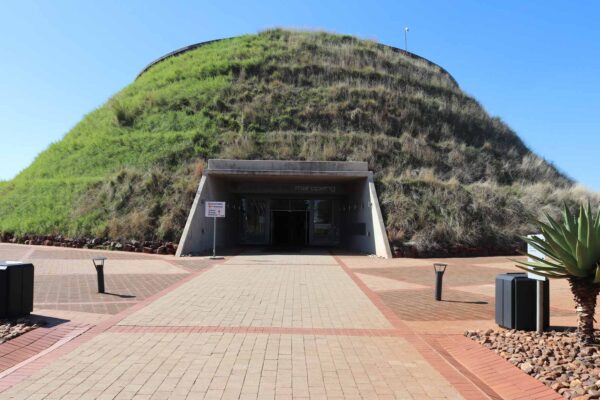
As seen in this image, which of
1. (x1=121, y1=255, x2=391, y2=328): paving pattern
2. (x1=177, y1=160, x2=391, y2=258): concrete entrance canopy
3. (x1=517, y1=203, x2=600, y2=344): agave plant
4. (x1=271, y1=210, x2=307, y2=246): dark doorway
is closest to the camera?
(x1=517, y1=203, x2=600, y2=344): agave plant

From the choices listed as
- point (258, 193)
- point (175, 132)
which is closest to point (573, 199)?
point (258, 193)

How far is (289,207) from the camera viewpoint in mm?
30000

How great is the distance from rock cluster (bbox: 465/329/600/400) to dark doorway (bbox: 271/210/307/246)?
23791mm

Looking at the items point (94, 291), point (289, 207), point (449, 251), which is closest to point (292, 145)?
point (289, 207)

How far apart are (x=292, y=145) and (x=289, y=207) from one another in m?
4.83

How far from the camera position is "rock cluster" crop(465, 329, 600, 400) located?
451 cm

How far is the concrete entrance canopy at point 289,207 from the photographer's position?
21500 millimetres

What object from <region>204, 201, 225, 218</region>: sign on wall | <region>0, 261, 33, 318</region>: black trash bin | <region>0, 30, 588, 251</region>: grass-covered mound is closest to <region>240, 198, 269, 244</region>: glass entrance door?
<region>0, 30, 588, 251</region>: grass-covered mound

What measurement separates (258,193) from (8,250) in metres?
13.5

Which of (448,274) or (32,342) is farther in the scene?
(448,274)

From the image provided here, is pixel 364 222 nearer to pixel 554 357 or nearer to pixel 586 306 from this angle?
pixel 586 306

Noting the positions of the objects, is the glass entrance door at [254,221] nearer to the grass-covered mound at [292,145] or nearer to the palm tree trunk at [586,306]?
the grass-covered mound at [292,145]

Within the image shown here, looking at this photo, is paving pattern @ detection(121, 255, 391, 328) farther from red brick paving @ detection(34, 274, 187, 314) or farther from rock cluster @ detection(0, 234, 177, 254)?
rock cluster @ detection(0, 234, 177, 254)

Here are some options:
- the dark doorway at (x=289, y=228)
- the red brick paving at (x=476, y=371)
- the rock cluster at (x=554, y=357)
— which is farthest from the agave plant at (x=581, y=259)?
the dark doorway at (x=289, y=228)
